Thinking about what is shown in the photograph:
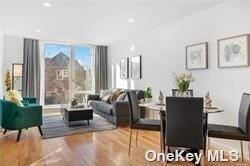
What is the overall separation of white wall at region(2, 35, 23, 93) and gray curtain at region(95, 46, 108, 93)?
8.51 ft

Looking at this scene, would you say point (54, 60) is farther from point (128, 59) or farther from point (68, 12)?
point (68, 12)

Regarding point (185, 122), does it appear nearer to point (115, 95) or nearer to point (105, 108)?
point (105, 108)

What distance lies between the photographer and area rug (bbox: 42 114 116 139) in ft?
13.9

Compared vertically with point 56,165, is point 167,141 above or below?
above

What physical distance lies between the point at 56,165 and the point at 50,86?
15.8 ft

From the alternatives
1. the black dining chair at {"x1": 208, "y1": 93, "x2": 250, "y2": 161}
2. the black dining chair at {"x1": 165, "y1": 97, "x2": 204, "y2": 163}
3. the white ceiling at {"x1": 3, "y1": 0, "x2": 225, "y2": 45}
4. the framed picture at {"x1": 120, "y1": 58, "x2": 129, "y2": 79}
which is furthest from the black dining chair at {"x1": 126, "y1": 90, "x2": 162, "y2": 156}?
the framed picture at {"x1": 120, "y1": 58, "x2": 129, "y2": 79}

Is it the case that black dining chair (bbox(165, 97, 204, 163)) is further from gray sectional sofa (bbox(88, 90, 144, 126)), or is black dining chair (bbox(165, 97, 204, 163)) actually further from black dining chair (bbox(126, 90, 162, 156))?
gray sectional sofa (bbox(88, 90, 144, 126))

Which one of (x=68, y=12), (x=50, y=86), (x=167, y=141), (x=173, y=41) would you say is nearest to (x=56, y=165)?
(x=167, y=141)

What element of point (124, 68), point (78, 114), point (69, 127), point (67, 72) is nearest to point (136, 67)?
point (124, 68)

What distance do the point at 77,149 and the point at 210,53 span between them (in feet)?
9.37

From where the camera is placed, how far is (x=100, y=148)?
11.1ft

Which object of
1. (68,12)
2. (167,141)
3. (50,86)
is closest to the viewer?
(167,141)

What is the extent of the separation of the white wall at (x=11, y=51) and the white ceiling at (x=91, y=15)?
435mm

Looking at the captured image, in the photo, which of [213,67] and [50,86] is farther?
[50,86]
